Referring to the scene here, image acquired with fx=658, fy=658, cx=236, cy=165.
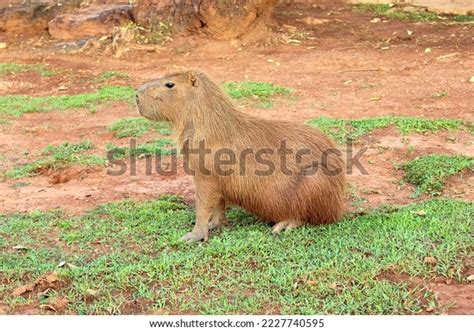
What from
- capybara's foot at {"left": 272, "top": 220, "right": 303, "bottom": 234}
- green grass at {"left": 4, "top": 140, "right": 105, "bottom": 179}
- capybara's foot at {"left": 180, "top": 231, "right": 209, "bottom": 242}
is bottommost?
green grass at {"left": 4, "top": 140, "right": 105, "bottom": 179}

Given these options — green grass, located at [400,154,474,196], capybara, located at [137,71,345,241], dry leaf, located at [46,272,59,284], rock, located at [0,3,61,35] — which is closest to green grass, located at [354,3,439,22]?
rock, located at [0,3,61,35]

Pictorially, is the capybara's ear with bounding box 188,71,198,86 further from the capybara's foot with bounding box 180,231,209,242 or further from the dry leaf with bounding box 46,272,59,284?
the dry leaf with bounding box 46,272,59,284

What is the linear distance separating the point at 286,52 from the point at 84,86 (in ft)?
11.3

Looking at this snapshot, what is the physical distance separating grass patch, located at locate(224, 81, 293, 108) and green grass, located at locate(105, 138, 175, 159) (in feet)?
5.89

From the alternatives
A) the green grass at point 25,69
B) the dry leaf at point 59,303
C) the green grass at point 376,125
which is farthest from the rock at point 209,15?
the dry leaf at point 59,303

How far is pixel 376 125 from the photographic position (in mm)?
6859

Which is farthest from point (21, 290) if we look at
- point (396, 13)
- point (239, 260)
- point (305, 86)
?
point (396, 13)

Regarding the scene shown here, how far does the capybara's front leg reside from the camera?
4.36 meters

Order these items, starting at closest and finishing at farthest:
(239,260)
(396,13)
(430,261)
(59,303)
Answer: (59,303) < (430,261) < (239,260) < (396,13)

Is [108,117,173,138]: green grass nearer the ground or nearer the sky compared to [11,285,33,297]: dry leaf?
nearer the ground

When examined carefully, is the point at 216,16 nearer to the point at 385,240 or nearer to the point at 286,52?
the point at 286,52

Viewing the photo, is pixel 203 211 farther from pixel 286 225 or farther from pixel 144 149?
pixel 144 149

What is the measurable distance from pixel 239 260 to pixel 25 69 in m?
7.78

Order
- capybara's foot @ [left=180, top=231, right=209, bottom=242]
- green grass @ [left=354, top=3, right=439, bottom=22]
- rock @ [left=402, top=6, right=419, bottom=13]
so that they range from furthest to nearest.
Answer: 1. rock @ [left=402, top=6, right=419, bottom=13]
2. green grass @ [left=354, top=3, right=439, bottom=22]
3. capybara's foot @ [left=180, top=231, right=209, bottom=242]
